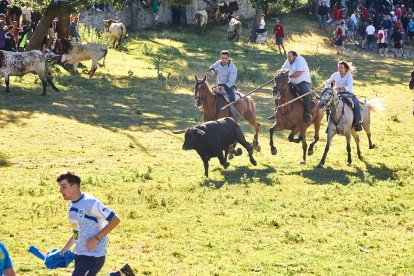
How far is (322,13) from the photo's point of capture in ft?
165

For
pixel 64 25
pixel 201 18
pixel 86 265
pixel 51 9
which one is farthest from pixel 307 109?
pixel 201 18

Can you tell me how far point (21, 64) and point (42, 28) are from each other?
16.9 feet

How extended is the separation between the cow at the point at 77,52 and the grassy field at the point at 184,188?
70cm

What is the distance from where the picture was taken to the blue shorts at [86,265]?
9.18 meters

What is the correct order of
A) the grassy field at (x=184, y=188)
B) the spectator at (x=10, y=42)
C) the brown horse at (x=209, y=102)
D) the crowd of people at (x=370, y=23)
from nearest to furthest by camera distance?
the grassy field at (x=184, y=188), the brown horse at (x=209, y=102), the spectator at (x=10, y=42), the crowd of people at (x=370, y=23)

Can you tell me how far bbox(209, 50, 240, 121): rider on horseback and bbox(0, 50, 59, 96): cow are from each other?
9178 millimetres

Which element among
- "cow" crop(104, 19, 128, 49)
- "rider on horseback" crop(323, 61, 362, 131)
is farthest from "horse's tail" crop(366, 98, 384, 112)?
"cow" crop(104, 19, 128, 49)

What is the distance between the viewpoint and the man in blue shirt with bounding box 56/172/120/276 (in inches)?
361

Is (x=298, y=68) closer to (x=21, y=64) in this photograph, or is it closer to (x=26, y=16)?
(x=21, y=64)

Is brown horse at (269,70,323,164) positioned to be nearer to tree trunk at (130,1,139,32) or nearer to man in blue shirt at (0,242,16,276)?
man in blue shirt at (0,242,16,276)

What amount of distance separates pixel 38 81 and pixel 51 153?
33.8 feet

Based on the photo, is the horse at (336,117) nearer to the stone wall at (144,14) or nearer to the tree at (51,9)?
the tree at (51,9)

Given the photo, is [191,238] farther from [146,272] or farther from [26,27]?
[26,27]

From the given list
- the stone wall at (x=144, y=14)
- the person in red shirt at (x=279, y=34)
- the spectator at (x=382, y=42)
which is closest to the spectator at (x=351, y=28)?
the spectator at (x=382, y=42)
